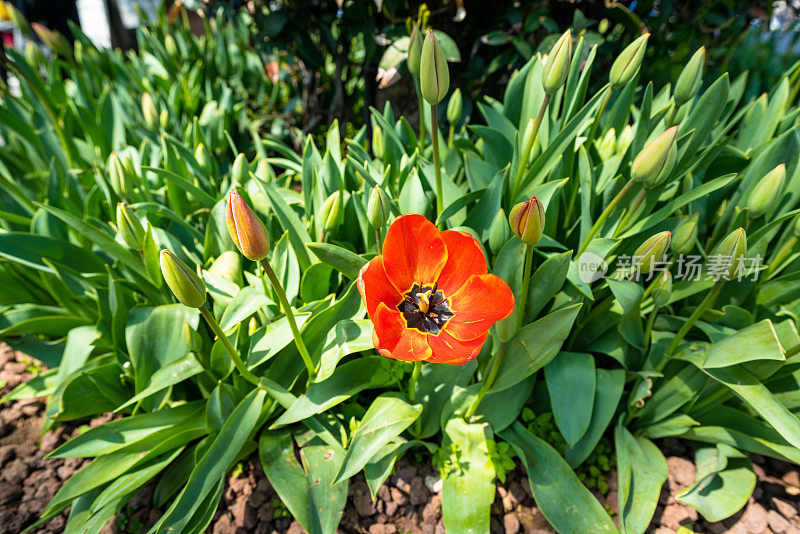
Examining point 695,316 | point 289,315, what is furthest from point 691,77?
point 289,315

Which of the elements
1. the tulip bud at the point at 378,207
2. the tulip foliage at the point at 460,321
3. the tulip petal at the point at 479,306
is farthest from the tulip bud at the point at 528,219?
the tulip bud at the point at 378,207

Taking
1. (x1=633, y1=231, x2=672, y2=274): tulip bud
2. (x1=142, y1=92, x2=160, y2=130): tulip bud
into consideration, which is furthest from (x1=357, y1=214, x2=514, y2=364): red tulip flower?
(x1=142, y1=92, x2=160, y2=130): tulip bud

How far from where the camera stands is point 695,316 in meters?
1.28

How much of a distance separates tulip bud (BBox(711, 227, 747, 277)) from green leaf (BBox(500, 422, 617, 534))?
63cm

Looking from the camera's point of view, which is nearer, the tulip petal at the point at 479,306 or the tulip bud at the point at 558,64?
the tulip petal at the point at 479,306

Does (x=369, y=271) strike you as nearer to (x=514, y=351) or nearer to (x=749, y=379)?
(x=514, y=351)

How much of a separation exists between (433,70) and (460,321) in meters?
0.55

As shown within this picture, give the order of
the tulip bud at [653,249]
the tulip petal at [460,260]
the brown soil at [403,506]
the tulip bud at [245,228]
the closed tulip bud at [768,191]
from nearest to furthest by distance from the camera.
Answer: the tulip bud at [245,228] → the tulip petal at [460,260] → the tulip bud at [653,249] → the closed tulip bud at [768,191] → the brown soil at [403,506]

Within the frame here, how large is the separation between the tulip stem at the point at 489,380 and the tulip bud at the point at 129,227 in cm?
97

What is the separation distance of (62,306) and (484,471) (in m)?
1.51

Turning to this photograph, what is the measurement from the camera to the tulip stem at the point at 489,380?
46.0 inches

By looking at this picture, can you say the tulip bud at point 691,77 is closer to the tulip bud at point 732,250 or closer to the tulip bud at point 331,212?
the tulip bud at point 732,250

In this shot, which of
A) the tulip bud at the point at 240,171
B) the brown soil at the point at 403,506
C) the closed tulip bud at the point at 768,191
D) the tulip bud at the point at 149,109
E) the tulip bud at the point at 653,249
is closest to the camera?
the tulip bud at the point at 653,249

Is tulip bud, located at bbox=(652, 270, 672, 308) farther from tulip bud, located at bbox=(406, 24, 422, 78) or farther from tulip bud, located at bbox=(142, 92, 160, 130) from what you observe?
tulip bud, located at bbox=(142, 92, 160, 130)
